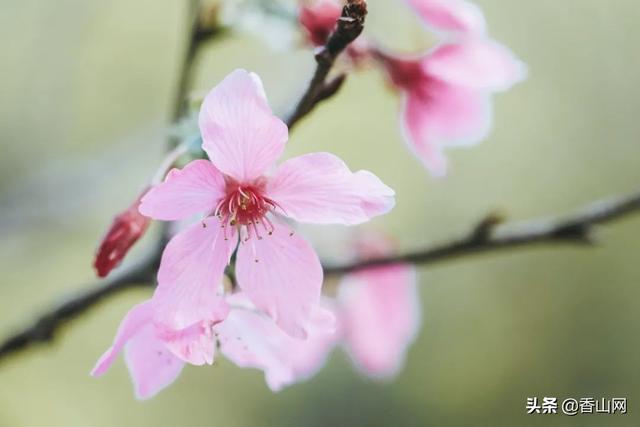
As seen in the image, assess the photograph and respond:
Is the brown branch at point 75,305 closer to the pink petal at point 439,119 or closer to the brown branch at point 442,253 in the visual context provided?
the brown branch at point 442,253

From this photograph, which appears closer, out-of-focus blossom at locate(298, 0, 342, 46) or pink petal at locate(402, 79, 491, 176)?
out-of-focus blossom at locate(298, 0, 342, 46)

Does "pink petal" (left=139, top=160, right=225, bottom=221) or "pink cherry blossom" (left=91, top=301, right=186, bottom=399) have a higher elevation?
"pink petal" (left=139, top=160, right=225, bottom=221)

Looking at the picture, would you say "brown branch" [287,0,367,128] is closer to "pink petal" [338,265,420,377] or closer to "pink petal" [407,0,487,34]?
"pink petal" [407,0,487,34]

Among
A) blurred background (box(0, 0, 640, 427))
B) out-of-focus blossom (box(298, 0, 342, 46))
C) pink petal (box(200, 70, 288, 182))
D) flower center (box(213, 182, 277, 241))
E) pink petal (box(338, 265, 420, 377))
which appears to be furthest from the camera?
blurred background (box(0, 0, 640, 427))

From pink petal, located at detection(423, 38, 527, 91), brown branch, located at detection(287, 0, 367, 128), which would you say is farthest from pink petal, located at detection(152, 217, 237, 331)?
pink petal, located at detection(423, 38, 527, 91)

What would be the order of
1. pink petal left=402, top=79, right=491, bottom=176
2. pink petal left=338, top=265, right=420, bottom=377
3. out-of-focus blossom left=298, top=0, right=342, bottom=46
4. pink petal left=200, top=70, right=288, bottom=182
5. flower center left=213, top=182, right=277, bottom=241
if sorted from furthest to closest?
1. pink petal left=338, top=265, right=420, bottom=377
2. pink petal left=402, top=79, right=491, bottom=176
3. out-of-focus blossom left=298, top=0, right=342, bottom=46
4. flower center left=213, top=182, right=277, bottom=241
5. pink petal left=200, top=70, right=288, bottom=182

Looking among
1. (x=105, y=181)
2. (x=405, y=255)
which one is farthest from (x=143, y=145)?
(x=405, y=255)
